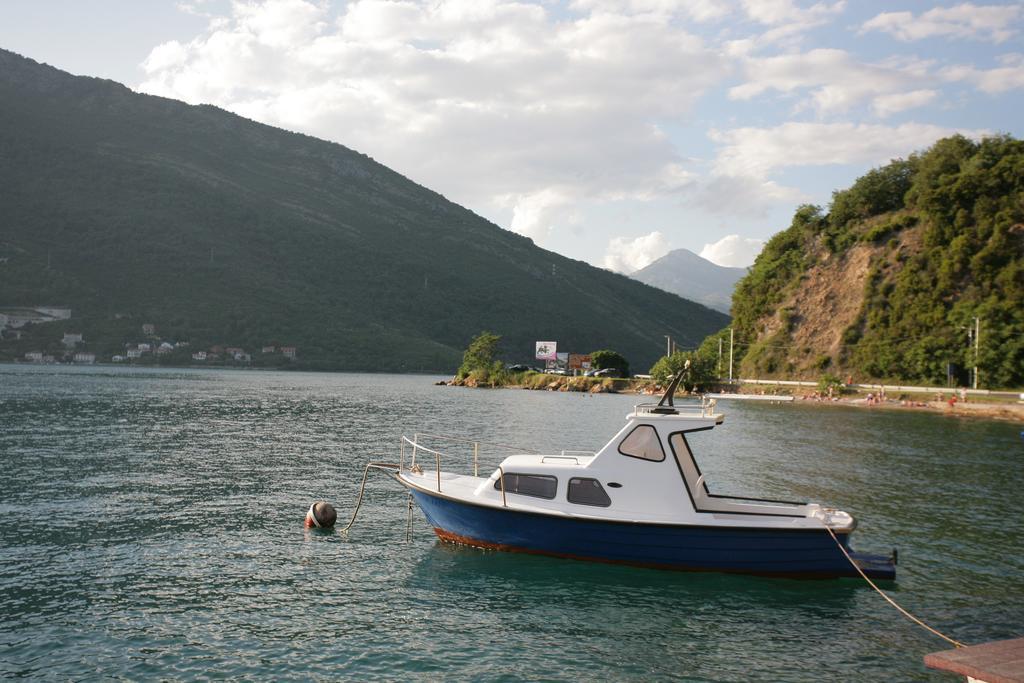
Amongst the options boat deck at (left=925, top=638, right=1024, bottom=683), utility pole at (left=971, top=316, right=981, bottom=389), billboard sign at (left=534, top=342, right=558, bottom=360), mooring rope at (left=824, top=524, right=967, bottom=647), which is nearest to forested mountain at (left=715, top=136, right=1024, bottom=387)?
utility pole at (left=971, top=316, right=981, bottom=389)

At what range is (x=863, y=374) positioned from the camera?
11081 centimetres

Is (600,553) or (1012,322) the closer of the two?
(600,553)

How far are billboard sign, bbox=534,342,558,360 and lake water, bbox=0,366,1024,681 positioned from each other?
13041 centimetres

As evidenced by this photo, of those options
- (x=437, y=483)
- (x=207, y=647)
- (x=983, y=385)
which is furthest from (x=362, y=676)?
(x=983, y=385)

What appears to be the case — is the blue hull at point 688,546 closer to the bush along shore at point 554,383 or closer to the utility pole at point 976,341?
the utility pole at point 976,341

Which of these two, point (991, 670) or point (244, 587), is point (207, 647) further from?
point (991, 670)

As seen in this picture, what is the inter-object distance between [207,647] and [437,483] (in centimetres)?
891

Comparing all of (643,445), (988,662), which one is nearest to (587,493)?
(643,445)

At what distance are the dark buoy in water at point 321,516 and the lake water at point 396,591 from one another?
448 millimetres

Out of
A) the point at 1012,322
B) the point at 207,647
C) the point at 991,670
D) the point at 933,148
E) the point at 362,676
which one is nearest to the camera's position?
the point at 991,670

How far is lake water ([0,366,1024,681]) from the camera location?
46.5 ft

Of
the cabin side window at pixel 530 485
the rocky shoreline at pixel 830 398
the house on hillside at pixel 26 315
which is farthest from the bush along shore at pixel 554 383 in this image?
the cabin side window at pixel 530 485

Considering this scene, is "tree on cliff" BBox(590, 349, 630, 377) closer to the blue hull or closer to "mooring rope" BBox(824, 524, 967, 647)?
the blue hull

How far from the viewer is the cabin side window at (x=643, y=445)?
1939 centimetres
